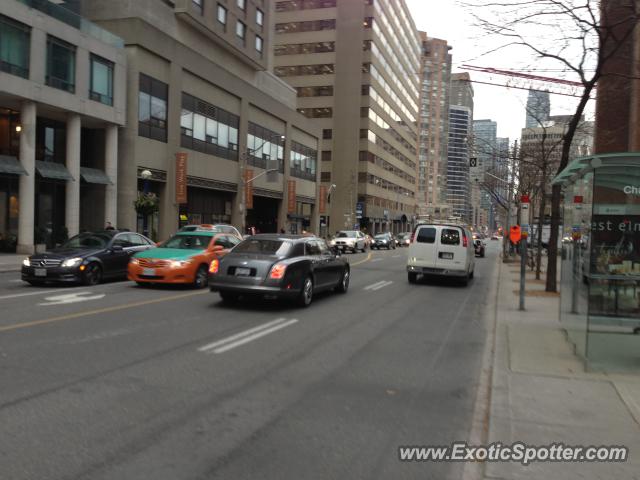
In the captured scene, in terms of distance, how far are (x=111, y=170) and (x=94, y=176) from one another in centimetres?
122

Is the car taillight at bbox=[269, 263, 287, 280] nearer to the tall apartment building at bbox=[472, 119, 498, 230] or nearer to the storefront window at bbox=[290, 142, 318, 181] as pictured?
the tall apartment building at bbox=[472, 119, 498, 230]

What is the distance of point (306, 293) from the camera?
11367mm

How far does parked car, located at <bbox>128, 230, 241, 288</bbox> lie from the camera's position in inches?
520

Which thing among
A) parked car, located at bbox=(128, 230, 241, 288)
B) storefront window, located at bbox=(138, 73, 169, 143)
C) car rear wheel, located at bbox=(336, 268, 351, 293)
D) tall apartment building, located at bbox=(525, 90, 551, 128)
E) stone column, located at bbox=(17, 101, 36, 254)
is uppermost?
storefront window, located at bbox=(138, 73, 169, 143)

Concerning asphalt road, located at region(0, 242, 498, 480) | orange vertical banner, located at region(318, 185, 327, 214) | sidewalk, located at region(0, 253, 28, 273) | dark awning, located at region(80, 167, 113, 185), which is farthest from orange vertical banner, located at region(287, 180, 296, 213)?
asphalt road, located at region(0, 242, 498, 480)

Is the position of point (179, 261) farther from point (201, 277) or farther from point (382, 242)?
point (382, 242)

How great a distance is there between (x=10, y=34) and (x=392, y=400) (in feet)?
86.7

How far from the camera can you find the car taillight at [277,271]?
34.1 ft

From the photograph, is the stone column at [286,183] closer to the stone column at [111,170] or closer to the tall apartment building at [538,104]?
the stone column at [111,170]

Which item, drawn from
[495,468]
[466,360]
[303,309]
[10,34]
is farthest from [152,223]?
[495,468]

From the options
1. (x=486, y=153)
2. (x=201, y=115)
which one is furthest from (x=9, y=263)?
(x=201, y=115)

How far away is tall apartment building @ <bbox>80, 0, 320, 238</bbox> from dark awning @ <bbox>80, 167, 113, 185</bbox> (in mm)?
1731

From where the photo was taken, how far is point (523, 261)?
12.0 metres

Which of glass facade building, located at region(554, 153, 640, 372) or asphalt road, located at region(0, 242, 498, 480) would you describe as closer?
asphalt road, located at region(0, 242, 498, 480)
